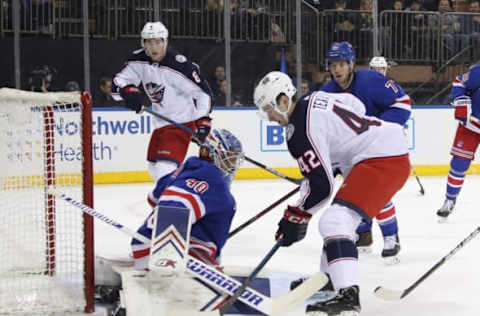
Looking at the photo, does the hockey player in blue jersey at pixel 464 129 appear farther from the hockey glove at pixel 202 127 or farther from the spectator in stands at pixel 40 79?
the spectator in stands at pixel 40 79

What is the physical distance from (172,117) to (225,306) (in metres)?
2.22

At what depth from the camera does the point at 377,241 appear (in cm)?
414

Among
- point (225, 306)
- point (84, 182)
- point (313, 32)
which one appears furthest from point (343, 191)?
point (313, 32)

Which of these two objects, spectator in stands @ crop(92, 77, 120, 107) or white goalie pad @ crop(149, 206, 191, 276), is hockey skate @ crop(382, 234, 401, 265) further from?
spectator in stands @ crop(92, 77, 120, 107)

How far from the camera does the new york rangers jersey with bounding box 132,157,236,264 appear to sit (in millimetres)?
2438

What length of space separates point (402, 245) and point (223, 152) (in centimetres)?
188

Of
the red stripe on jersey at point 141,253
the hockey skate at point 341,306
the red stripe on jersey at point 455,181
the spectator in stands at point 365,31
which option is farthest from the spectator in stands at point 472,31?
the hockey skate at point 341,306

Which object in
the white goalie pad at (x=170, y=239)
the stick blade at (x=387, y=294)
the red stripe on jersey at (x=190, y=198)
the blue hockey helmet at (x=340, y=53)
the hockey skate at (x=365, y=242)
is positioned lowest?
the hockey skate at (x=365, y=242)

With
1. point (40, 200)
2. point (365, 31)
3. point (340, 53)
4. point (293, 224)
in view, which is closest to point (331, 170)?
point (293, 224)

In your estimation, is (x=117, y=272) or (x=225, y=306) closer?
(x=225, y=306)

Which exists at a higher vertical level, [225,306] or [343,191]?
[343,191]

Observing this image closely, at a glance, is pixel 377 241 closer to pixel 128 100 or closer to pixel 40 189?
pixel 128 100

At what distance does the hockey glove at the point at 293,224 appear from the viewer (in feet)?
7.73

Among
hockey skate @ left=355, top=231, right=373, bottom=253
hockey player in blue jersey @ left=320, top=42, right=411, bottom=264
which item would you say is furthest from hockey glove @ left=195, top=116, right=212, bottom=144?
hockey skate @ left=355, top=231, right=373, bottom=253
